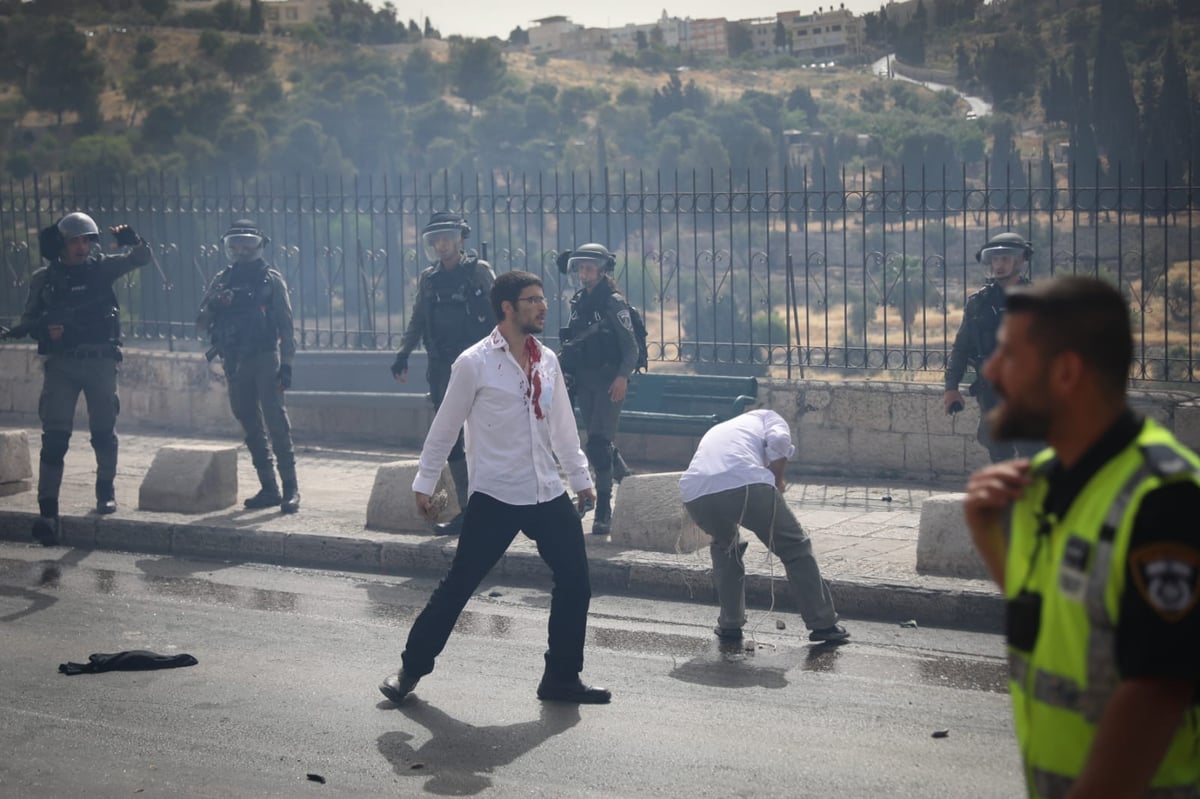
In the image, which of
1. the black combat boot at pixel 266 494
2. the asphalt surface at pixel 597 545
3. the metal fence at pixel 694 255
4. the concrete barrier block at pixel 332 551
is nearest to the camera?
the asphalt surface at pixel 597 545

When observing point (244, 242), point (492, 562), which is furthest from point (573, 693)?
point (244, 242)

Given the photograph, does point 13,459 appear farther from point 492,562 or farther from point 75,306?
point 492,562

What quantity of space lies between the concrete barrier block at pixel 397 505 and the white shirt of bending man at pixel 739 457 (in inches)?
119

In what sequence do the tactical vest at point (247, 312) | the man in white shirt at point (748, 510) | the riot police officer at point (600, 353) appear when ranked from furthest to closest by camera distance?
the tactical vest at point (247, 312), the riot police officer at point (600, 353), the man in white shirt at point (748, 510)

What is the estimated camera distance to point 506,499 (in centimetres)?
597

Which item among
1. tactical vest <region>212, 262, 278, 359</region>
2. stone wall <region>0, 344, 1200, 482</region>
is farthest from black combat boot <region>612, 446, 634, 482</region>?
tactical vest <region>212, 262, 278, 359</region>

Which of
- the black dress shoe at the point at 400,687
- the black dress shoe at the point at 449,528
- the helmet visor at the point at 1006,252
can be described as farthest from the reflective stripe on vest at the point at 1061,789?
the black dress shoe at the point at 449,528

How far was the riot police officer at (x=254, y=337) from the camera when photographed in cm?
1036

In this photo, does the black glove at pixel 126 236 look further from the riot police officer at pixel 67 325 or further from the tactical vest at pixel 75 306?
the tactical vest at pixel 75 306

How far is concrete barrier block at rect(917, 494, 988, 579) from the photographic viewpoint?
787 cm

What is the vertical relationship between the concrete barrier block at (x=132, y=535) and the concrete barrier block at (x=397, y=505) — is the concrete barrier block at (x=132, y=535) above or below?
below

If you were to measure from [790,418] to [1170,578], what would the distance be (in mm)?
10333

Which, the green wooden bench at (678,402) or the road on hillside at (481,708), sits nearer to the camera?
the road on hillside at (481,708)

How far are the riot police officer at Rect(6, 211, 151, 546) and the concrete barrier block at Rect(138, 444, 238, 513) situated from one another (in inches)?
26.6
